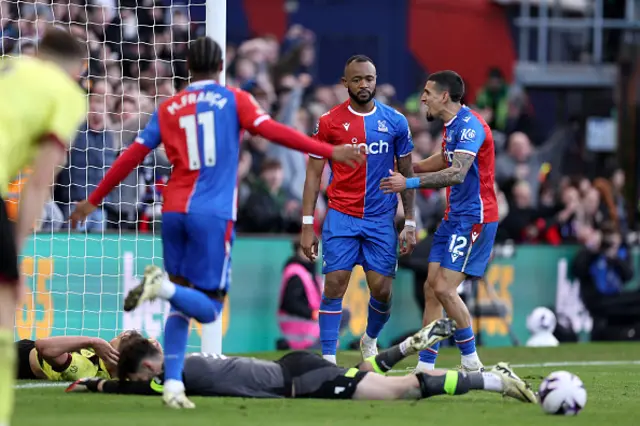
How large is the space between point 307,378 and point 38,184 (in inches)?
118

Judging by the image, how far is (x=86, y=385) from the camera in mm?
9695

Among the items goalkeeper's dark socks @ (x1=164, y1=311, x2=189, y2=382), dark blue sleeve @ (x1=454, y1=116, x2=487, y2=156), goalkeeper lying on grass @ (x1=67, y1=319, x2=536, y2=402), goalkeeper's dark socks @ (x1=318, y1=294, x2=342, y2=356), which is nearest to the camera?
goalkeeper's dark socks @ (x1=164, y1=311, x2=189, y2=382)

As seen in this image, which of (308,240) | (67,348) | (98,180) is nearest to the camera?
(67,348)

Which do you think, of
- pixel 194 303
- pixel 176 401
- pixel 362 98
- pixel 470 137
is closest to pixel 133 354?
pixel 176 401

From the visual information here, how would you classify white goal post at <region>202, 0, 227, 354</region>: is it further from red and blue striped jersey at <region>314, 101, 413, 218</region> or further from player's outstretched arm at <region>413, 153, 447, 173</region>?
player's outstretched arm at <region>413, 153, 447, 173</region>

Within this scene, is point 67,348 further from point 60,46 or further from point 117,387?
point 60,46

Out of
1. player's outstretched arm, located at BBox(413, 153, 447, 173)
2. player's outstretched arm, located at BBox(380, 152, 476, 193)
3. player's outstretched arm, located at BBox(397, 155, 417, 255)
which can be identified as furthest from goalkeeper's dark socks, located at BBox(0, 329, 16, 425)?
player's outstretched arm, located at BBox(413, 153, 447, 173)

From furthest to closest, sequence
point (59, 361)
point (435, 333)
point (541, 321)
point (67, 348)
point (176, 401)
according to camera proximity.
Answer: point (541, 321)
point (59, 361)
point (67, 348)
point (435, 333)
point (176, 401)

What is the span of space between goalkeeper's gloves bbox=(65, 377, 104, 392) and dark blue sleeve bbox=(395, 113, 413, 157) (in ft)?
11.0

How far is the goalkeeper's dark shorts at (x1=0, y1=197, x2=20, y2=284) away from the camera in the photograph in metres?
6.78

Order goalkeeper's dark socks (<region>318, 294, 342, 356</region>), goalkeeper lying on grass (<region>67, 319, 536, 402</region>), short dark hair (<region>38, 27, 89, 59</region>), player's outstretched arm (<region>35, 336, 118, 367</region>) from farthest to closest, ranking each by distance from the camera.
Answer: goalkeeper's dark socks (<region>318, 294, 342, 356</region>) → player's outstretched arm (<region>35, 336, 118, 367</region>) → goalkeeper lying on grass (<region>67, 319, 536, 402</region>) → short dark hair (<region>38, 27, 89, 59</region>)

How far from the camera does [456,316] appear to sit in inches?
435

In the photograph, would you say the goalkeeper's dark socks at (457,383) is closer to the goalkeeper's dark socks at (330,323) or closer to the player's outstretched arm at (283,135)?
the player's outstretched arm at (283,135)

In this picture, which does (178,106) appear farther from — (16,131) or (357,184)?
(357,184)
